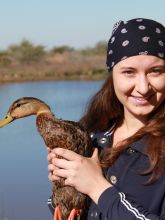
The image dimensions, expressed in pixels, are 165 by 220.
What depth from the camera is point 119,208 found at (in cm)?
221

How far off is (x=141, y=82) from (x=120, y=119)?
0.49m

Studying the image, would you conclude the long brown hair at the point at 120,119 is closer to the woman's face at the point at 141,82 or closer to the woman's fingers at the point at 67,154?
the woman's face at the point at 141,82

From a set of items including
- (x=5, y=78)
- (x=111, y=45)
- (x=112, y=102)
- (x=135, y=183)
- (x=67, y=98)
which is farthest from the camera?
(x=5, y=78)

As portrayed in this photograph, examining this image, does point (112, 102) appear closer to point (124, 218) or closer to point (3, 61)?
point (124, 218)

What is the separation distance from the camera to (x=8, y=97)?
13984 millimetres

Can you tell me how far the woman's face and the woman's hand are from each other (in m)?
0.30

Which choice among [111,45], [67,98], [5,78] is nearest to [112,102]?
[111,45]

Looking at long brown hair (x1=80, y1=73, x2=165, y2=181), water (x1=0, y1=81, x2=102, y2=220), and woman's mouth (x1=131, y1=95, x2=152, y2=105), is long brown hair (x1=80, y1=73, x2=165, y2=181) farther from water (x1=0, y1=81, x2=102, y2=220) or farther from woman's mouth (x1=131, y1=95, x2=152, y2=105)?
water (x1=0, y1=81, x2=102, y2=220)

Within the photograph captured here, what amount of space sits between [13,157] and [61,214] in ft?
19.8

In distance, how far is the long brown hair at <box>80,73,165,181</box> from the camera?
7.65 ft

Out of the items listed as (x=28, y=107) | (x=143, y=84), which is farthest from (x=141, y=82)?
(x=28, y=107)

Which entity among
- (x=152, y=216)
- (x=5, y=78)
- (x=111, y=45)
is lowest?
(x=152, y=216)

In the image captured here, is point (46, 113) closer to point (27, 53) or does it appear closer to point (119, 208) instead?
point (119, 208)

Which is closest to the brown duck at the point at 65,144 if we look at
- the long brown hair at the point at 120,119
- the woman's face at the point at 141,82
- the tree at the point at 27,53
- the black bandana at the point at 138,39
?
the long brown hair at the point at 120,119
